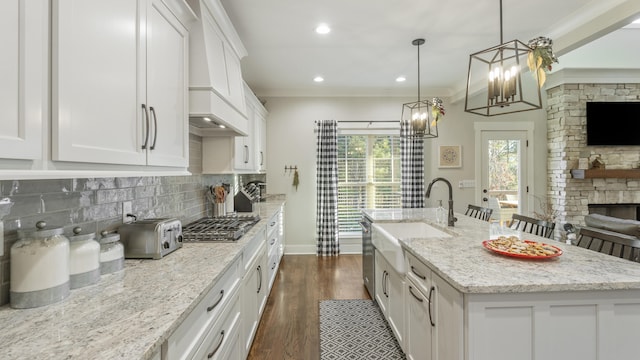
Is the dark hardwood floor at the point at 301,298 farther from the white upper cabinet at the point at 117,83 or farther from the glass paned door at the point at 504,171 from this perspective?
the glass paned door at the point at 504,171

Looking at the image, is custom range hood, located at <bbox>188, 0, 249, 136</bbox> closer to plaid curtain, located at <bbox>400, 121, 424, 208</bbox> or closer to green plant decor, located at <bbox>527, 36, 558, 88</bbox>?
green plant decor, located at <bbox>527, 36, 558, 88</bbox>

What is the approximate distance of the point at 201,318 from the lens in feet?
3.81

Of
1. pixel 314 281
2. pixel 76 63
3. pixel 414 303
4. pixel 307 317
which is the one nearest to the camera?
pixel 76 63

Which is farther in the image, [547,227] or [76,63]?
[547,227]

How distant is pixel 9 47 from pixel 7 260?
755 mm

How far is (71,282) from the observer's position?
3.61ft

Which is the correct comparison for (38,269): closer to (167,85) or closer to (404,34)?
(167,85)

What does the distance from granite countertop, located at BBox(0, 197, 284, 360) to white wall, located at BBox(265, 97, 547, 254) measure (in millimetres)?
3539

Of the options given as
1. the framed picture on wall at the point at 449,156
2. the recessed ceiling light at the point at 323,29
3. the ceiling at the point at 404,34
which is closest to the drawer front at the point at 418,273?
the ceiling at the point at 404,34

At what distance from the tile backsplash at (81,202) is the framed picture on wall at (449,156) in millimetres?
4132

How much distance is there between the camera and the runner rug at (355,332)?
2.18m

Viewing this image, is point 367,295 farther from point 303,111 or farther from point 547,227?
point 303,111

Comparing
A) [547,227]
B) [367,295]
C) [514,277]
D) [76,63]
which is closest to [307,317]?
[367,295]

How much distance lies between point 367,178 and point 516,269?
3670 mm
